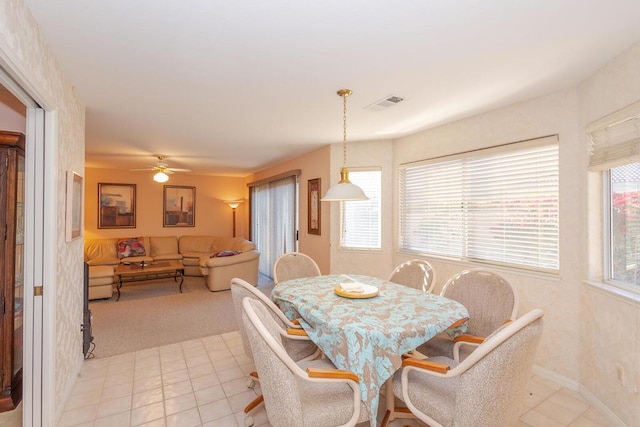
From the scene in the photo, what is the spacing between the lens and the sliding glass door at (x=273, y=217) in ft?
18.2

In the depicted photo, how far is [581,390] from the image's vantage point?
2357 mm

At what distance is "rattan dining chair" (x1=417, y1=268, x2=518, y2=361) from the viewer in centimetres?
211

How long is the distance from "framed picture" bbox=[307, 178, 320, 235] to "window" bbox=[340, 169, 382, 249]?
1.73 ft

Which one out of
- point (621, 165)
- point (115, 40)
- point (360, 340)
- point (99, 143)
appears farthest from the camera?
point (99, 143)

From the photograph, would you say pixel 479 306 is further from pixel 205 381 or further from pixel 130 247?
pixel 130 247

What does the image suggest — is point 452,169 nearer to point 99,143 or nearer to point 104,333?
point 104,333

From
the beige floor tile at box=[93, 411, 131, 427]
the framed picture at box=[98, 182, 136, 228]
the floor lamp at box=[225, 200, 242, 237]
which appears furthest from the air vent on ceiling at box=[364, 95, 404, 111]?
the framed picture at box=[98, 182, 136, 228]

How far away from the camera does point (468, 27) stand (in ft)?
5.49

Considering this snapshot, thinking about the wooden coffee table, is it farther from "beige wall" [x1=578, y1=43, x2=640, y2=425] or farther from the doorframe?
"beige wall" [x1=578, y1=43, x2=640, y2=425]

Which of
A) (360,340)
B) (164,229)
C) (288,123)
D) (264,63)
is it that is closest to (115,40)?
(264,63)

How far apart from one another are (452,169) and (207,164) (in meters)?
4.69

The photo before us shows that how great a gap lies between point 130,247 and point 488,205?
254 inches

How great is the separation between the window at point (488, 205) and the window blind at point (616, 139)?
13.2 inches

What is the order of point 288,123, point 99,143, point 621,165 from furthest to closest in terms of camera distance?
point 99,143, point 288,123, point 621,165
